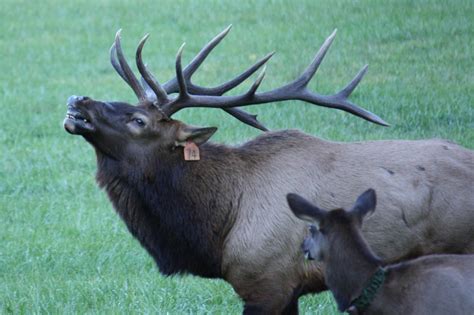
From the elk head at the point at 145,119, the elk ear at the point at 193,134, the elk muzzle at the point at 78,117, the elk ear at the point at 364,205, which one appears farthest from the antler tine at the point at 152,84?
the elk ear at the point at 364,205

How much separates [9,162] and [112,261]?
391cm

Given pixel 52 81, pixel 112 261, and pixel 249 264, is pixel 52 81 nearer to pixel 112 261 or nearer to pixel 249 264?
pixel 112 261

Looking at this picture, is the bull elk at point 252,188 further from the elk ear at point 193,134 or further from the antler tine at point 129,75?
the antler tine at point 129,75

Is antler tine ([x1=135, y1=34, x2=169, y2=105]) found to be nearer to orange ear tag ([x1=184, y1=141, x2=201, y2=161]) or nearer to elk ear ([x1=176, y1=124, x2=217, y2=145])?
elk ear ([x1=176, y1=124, x2=217, y2=145])

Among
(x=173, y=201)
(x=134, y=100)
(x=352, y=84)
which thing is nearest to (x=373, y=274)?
(x=173, y=201)

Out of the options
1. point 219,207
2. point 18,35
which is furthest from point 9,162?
point 18,35

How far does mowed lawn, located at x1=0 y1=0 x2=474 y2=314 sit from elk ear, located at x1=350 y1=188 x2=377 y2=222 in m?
1.74

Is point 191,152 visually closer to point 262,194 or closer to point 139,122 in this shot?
point 139,122

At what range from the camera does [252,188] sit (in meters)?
7.21

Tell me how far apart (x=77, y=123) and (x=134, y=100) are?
852 centimetres

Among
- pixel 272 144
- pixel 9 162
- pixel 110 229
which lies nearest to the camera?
pixel 272 144

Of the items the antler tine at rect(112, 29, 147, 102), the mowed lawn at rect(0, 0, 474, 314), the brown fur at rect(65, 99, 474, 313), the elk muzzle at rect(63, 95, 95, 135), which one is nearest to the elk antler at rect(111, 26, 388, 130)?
the antler tine at rect(112, 29, 147, 102)

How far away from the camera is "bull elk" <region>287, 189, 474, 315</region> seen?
582 cm

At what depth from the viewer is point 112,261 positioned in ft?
30.3
